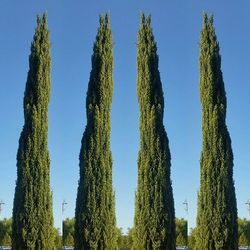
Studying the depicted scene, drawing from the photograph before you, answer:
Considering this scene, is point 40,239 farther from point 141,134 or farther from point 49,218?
point 141,134

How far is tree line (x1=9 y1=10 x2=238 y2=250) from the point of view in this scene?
20.3m

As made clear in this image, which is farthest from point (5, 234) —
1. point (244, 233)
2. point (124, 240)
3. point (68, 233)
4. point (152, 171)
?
point (152, 171)

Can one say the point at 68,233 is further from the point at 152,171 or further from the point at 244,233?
the point at 244,233

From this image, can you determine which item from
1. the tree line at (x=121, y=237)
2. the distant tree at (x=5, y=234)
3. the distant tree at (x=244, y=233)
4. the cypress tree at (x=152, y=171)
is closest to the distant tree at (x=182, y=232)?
the tree line at (x=121, y=237)

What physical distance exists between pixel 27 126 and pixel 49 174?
231 cm

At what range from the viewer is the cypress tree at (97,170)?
66.1 ft

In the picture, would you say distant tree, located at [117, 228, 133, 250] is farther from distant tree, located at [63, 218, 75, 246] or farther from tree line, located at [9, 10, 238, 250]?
distant tree, located at [63, 218, 75, 246]

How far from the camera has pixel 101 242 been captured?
792 inches

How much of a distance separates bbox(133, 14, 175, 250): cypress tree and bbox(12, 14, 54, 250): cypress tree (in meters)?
3.80

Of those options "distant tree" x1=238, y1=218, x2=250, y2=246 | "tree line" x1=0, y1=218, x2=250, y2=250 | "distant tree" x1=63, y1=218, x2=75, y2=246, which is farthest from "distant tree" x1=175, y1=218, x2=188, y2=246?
"distant tree" x1=238, y1=218, x2=250, y2=246

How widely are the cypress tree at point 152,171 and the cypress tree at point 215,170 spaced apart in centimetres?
152

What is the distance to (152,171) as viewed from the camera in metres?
20.8

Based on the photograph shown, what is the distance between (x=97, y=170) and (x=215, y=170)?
4983 mm

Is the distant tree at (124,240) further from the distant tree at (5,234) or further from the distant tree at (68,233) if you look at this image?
the distant tree at (5,234)
